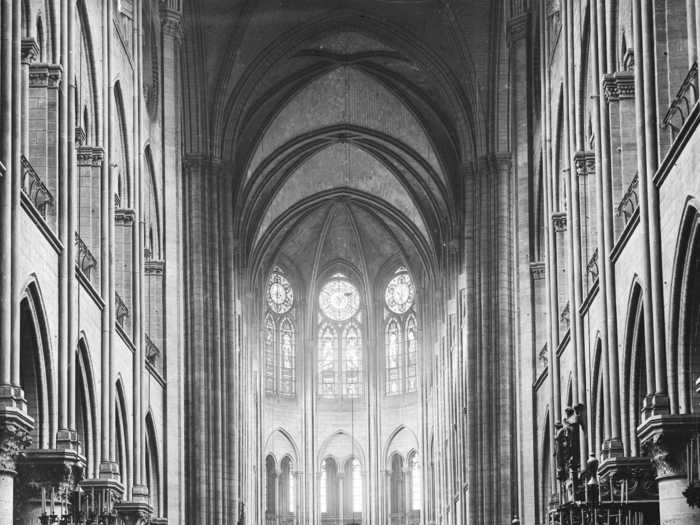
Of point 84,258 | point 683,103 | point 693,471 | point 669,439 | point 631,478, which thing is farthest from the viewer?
point 84,258

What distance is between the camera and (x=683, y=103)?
66.7 feet

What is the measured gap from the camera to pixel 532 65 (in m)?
39.9

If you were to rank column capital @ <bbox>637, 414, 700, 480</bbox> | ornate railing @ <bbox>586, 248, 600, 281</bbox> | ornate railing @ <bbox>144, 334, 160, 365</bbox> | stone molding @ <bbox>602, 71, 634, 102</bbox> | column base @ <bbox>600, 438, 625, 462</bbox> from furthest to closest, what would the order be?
ornate railing @ <bbox>144, 334, 160, 365</bbox>, ornate railing @ <bbox>586, 248, 600, 281</bbox>, stone molding @ <bbox>602, 71, 634, 102</bbox>, column base @ <bbox>600, 438, 625, 462</bbox>, column capital @ <bbox>637, 414, 700, 480</bbox>

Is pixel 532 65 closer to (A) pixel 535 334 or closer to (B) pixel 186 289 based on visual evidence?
(A) pixel 535 334

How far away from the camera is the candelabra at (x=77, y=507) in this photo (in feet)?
68.3

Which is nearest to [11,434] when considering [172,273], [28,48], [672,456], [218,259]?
[28,48]

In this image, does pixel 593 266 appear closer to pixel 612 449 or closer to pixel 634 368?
pixel 634 368

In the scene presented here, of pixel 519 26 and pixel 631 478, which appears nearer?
pixel 631 478

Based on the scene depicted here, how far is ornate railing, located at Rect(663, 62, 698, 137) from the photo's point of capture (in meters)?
18.9

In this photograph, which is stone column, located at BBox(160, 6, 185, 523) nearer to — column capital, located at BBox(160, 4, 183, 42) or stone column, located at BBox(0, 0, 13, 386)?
column capital, located at BBox(160, 4, 183, 42)

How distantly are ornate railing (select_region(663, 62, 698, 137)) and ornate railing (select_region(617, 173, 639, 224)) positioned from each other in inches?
147

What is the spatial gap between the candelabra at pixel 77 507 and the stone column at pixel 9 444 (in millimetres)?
533

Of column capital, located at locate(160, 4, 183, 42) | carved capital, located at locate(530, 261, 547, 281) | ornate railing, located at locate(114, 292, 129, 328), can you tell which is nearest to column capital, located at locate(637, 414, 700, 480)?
ornate railing, located at locate(114, 292, 129, 328)

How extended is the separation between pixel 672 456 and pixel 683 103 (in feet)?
17.0
